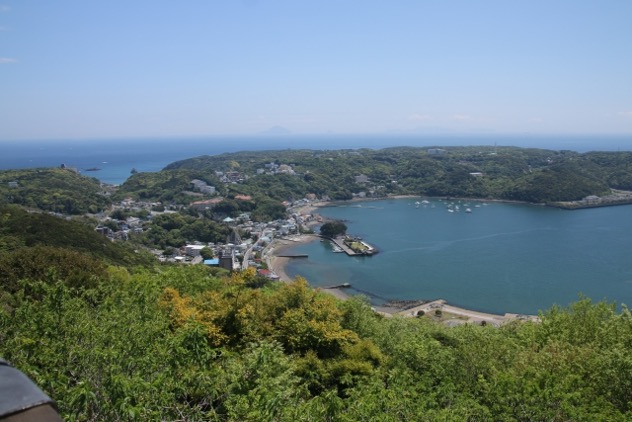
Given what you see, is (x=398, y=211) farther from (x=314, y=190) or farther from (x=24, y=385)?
(x=24, y=385)

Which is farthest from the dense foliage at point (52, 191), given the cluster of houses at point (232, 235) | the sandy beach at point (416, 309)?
the sandy beach at point (416, 309)

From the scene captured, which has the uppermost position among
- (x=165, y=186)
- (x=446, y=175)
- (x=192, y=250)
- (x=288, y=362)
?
(x=288, y=362)

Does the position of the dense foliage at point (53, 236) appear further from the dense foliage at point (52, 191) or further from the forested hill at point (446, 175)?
the forested hill at point (446, 175)

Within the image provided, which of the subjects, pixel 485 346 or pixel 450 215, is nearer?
pixel 485 346

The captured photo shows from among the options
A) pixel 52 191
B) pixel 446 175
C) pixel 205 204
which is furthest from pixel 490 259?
pixel 52 191

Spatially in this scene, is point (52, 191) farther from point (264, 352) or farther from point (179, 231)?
point (264, 352)

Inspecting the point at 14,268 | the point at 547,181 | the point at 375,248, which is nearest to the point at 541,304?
the point at 375,248

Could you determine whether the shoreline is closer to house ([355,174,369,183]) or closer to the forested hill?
the forested hill
